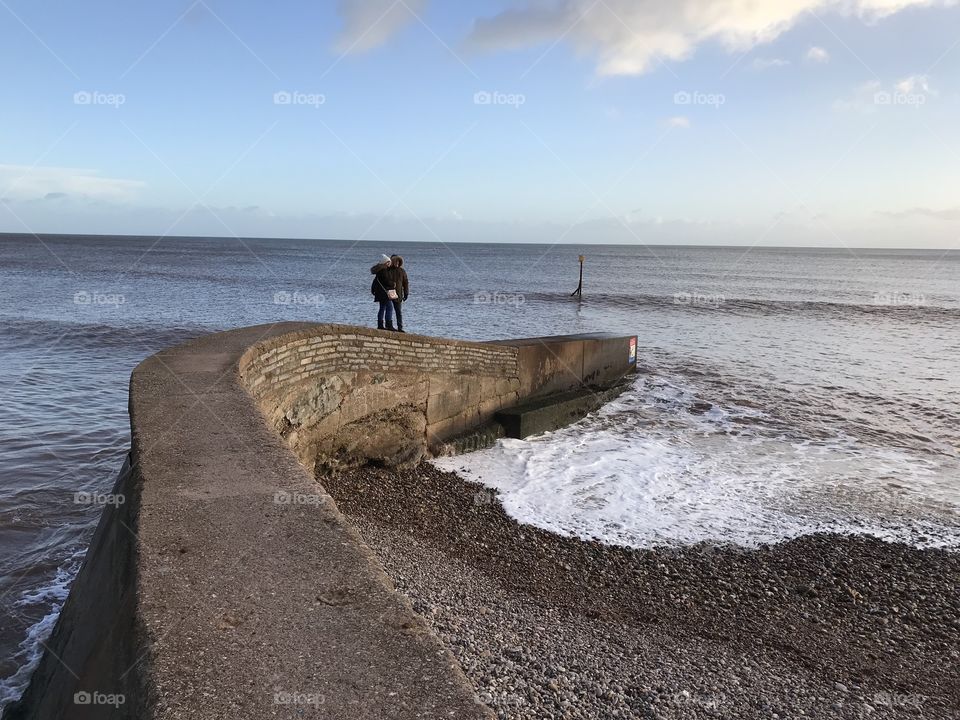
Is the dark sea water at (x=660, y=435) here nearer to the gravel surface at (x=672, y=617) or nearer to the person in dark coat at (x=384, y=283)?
the gravel surface at (x=672, y=617)

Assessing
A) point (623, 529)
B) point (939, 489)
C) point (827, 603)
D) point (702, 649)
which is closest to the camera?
point (702, 649)

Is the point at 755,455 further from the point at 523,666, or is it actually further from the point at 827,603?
the point at 523,666

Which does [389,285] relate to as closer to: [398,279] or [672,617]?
[398,279]

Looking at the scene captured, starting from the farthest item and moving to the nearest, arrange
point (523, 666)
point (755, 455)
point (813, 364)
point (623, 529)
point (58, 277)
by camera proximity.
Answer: point (58, 277), point (813, 364), point (755, 455), point (623, 529), point (523, 666)

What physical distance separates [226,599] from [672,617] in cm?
417

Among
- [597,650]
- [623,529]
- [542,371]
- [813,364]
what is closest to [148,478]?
[597,650]

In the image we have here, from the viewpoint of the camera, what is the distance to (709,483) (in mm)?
9148

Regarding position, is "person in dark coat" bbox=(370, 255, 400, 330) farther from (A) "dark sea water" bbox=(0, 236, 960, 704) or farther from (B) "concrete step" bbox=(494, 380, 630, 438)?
(A) "dark sea water" bbox=(0, 236, 960, 704)

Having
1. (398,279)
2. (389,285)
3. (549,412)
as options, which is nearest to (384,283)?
(389,285)

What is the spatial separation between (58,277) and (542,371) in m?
42.0

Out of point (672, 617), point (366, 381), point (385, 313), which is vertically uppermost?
point (385, 313)

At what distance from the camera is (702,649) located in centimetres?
515

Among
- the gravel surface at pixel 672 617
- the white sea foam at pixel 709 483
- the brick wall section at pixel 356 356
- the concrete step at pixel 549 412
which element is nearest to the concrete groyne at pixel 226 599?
the brick wall section at pixel 356 356

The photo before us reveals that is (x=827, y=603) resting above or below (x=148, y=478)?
below
